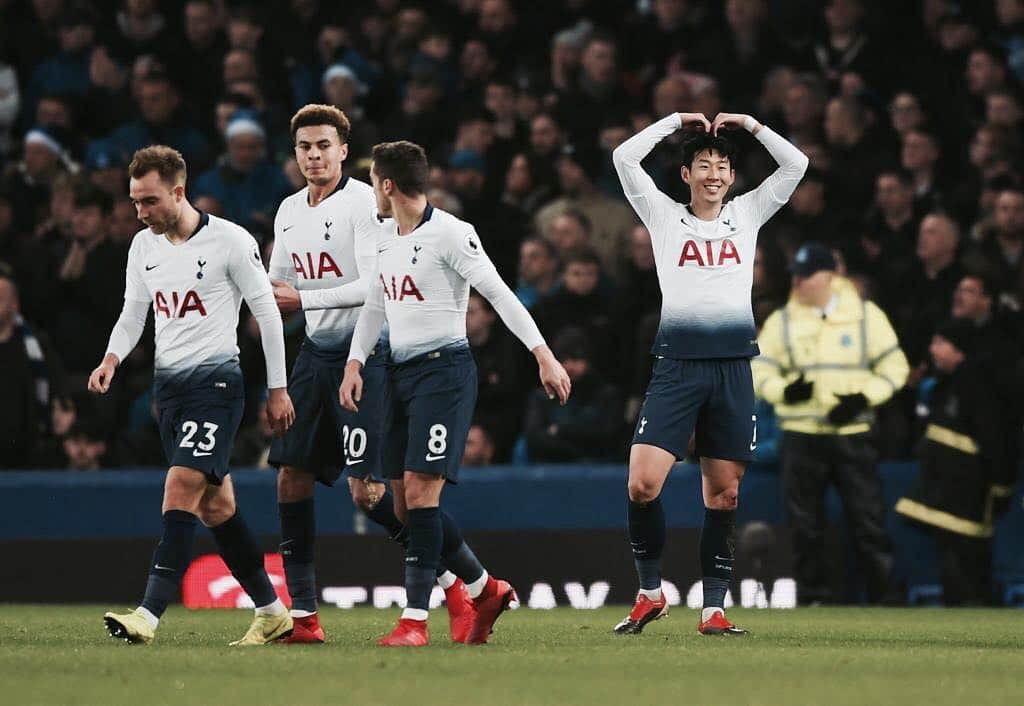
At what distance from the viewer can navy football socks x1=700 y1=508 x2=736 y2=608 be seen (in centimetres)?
1046

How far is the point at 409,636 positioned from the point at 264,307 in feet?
5.53

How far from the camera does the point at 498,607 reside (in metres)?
9.77

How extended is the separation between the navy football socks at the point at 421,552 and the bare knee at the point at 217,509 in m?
0.93

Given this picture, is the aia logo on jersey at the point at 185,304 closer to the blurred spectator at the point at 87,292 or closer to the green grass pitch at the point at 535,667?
the green grass pitch at the point at 535,667

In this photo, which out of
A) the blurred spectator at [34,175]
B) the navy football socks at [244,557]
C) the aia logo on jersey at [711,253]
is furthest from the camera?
the blurred spectator at [34,175]

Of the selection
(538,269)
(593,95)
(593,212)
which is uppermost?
(593,95)

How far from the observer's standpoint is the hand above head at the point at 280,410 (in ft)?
31.0

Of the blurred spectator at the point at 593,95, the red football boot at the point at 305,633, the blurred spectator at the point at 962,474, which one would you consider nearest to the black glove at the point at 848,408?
the blurred spectator at the point at 962,474

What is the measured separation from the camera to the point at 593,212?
16797 millimetres

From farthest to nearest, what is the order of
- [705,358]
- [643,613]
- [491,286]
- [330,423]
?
1. [643,613]
2. [705,358]
3. [330,423]
4. [491,286]

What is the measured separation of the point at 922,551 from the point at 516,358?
335 cm

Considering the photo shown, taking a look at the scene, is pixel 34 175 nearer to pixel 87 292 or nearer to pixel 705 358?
pixel 87 292

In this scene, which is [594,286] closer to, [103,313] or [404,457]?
[103,313]

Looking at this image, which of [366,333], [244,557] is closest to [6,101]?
[366,333]
